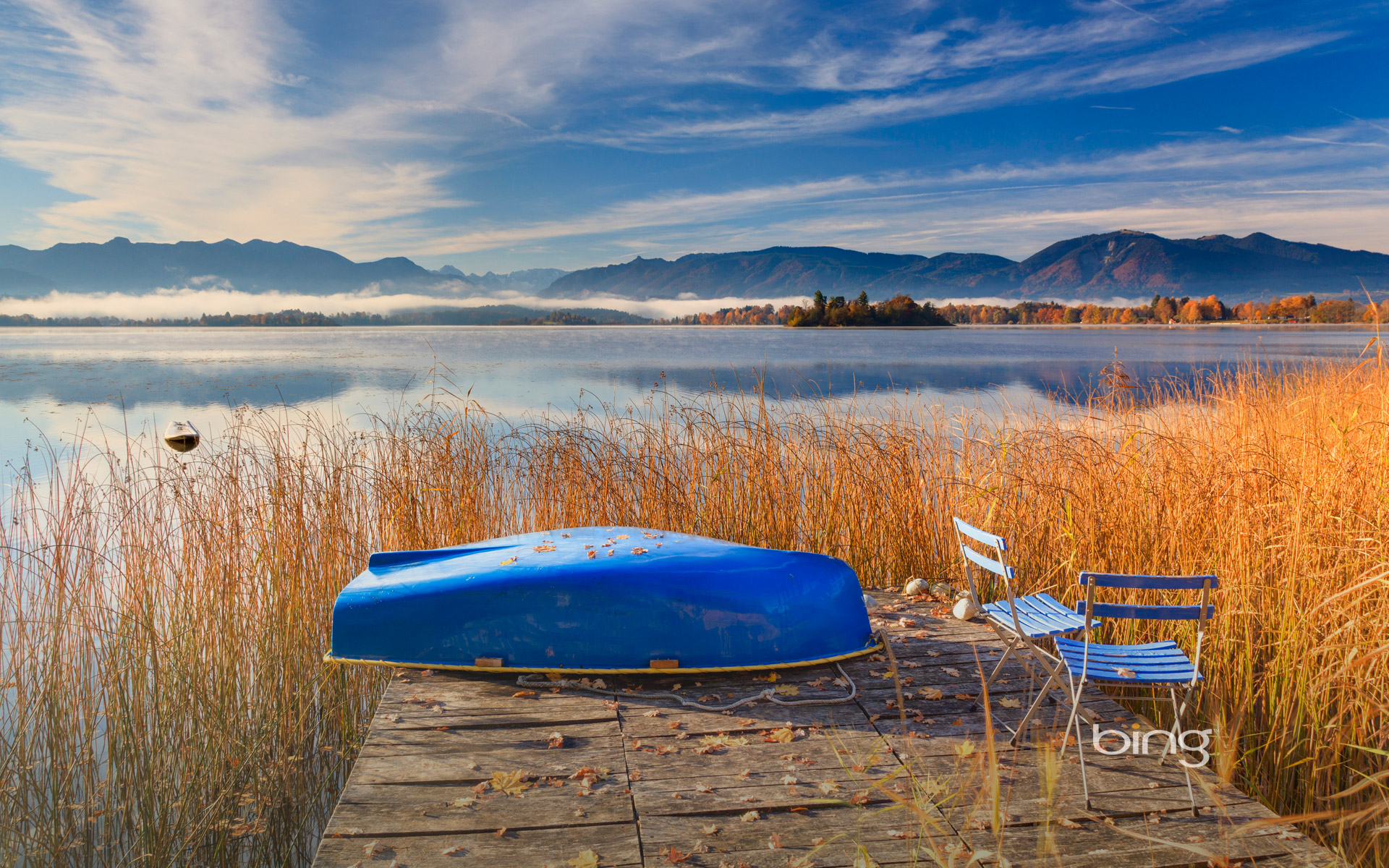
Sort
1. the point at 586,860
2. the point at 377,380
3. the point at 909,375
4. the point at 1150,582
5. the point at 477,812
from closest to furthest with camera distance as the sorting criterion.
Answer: the point at 586,860
the point at 477,812
the point at 1150,582
the point at 377,380
the point at 909,375

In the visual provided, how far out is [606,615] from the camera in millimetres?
3178

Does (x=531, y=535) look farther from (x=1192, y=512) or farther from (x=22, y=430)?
(x=22, y=430)

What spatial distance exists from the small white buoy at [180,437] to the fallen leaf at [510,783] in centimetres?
466

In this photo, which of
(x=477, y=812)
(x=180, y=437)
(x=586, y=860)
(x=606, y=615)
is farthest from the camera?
(x=180, y=437)

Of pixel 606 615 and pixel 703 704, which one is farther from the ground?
pixel 606 615

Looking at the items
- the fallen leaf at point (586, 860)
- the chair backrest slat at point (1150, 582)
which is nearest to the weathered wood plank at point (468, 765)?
the fallen leaf at point (586, 860)

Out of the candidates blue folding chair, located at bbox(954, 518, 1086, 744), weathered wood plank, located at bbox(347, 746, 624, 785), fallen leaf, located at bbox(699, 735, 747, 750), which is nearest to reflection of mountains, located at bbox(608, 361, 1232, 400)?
blue folding chair, located at bbox(954, 518, 1086, 744)

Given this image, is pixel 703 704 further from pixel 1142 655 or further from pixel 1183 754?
pixel 1183 754

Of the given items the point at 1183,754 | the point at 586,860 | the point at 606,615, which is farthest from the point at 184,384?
the point at 1183,754

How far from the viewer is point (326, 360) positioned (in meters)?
34.5

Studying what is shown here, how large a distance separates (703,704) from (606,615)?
1.91 ft

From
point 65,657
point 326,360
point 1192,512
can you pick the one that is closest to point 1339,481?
point 1192,512

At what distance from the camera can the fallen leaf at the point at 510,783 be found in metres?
2.39

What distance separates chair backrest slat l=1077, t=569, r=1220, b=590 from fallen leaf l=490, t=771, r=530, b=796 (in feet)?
6.58
